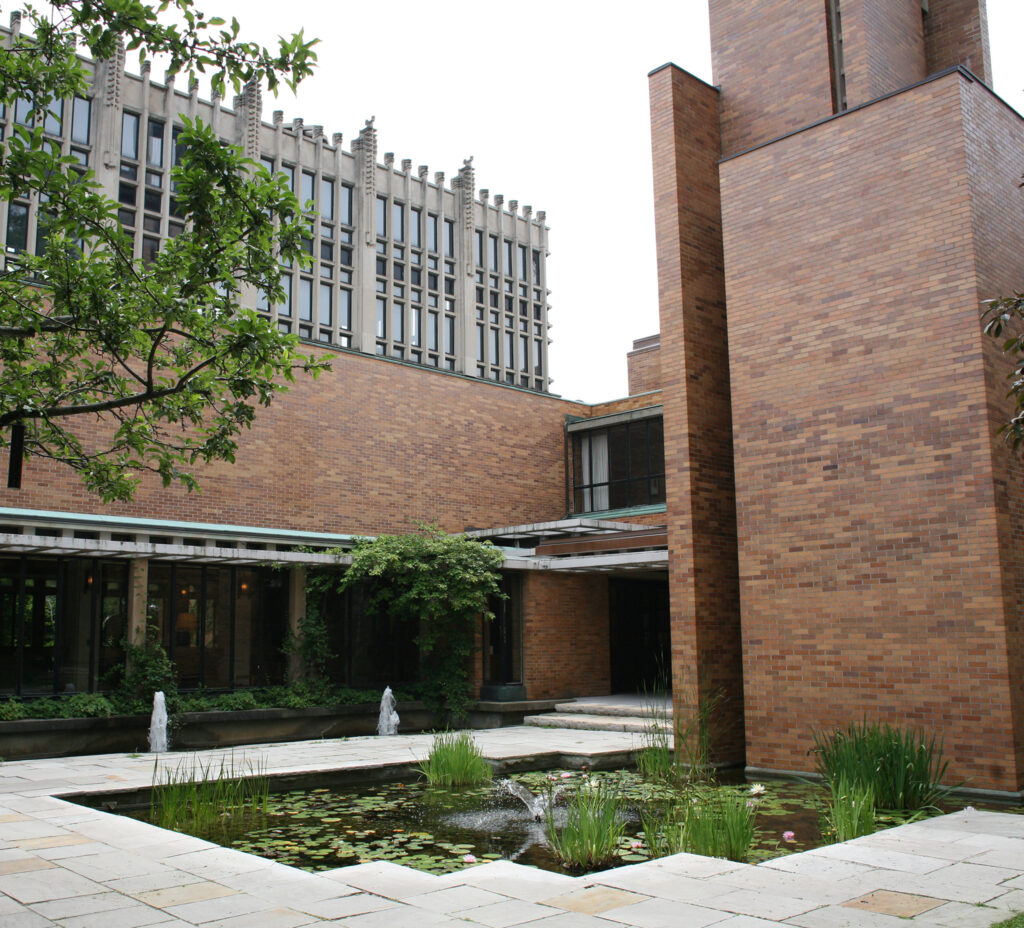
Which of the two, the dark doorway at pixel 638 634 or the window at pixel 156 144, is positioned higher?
the window at pixel 156 144

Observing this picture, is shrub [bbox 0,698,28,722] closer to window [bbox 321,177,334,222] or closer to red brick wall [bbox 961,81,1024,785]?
red brick wall [bbox 961,81,1024,785]

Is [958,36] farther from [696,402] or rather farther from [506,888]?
[506,888]

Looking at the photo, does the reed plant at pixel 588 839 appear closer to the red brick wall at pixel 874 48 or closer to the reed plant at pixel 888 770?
the reed plant at pixel 888 770

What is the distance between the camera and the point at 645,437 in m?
22.8

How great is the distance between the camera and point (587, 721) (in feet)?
53.6

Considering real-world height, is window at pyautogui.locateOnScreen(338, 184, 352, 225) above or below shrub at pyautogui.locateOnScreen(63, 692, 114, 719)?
above

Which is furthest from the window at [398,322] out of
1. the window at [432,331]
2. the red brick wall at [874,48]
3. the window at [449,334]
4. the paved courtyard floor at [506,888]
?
the paved courtyard floor at [506,888]

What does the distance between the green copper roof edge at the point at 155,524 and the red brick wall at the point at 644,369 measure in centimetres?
1335

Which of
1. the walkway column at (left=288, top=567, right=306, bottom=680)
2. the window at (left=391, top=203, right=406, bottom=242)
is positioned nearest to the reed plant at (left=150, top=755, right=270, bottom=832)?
the walkway column at (left=288, top=567, right=306, bottom=680)

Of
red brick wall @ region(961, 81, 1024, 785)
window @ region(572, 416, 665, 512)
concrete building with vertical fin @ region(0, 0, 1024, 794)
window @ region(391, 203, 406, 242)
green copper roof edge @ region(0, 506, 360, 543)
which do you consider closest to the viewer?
red brick wall @ region(961, 81, 1024, 785)

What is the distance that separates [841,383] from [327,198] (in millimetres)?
41393

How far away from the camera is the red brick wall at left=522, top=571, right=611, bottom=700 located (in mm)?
18391

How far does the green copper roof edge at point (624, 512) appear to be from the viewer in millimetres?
21041

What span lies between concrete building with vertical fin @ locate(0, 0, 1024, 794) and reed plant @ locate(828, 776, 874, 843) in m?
2.57
